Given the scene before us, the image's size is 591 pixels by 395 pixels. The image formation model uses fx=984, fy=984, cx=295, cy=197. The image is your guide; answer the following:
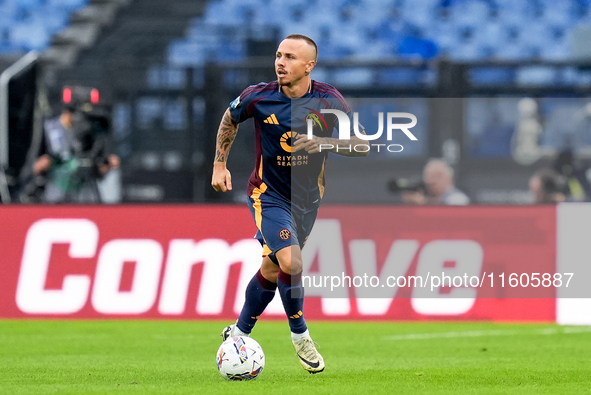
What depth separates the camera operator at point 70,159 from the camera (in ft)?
33.9

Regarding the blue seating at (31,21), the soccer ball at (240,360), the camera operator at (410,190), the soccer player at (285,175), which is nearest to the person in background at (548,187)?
the camera operator at (410,190)

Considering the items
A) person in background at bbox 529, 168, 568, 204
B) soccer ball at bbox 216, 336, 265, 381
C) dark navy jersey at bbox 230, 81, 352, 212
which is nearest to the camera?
soccer ball at bbox 216, 336, 265, 381

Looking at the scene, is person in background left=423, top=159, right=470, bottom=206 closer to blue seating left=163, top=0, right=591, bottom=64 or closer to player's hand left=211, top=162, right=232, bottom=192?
player's hand left=211, top=162, right=232, bottom=192

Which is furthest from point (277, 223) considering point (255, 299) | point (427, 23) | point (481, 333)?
point (427, 23)

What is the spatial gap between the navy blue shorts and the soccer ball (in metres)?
0.56

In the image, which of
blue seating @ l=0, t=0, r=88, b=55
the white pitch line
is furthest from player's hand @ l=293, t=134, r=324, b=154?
blue seating @ l=0, t=0, r=88, b=55

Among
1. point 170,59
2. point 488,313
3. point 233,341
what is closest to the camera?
point 233,341

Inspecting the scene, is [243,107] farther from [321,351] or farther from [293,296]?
[321,351]

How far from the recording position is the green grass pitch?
5.41 meters

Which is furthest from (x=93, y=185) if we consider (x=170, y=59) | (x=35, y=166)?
(x=170, y=59)

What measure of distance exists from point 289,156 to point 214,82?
15.0 ft

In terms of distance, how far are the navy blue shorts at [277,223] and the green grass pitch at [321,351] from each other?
2.60 ft

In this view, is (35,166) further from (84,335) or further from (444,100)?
(444,100)

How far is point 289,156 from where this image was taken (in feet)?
18.9
